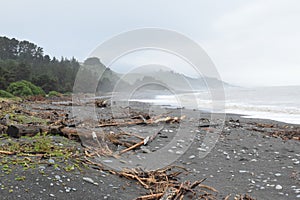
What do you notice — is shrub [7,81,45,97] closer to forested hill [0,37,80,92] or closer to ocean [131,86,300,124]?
forested hill [0,37,80,92]

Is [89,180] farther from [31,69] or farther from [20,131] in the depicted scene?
[31,69]

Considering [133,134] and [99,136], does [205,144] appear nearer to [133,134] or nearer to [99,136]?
[133,134]

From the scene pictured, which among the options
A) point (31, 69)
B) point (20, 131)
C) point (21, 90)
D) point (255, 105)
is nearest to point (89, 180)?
point (20, 131)

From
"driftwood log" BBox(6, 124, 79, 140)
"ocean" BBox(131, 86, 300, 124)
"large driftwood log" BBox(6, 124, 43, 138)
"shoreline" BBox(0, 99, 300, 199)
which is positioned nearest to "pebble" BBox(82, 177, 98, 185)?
"shoreline" BBox(0, 99, 300, 199)

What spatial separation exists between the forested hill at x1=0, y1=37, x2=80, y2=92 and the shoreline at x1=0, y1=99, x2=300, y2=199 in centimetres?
3334


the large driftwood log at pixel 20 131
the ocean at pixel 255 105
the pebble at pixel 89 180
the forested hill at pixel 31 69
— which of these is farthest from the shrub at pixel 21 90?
the pebble at pixel 89 180

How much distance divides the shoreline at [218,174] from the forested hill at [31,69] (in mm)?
33336

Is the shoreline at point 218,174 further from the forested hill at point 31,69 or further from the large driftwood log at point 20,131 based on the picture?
the forested hill at point 31,69

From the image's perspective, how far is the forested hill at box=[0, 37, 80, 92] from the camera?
39188mm

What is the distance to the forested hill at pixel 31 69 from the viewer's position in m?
39.2

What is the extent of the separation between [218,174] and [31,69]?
4858 cm

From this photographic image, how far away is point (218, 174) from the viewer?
4539 mm

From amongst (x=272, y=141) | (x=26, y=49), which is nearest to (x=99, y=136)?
(x=272, y=141)

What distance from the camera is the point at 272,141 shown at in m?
7.31
